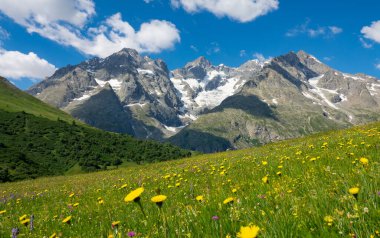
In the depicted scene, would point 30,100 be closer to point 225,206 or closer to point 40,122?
point 40,122

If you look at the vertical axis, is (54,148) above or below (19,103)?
below

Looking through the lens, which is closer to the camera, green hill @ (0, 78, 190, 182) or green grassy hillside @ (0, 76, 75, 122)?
green hill @ (0, 78, 190, 182)

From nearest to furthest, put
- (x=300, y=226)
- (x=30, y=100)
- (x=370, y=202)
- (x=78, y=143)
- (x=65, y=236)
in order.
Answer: (x=300, y=226), (x=370, y=202), (x=65, y=236), (x=78, y=143), (x=30, y=100)

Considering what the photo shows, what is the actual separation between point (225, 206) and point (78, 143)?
4299 inches

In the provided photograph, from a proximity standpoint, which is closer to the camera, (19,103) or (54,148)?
(54,148)

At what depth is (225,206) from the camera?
4.63 m

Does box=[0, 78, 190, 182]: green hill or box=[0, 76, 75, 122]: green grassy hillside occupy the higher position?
box=[0, 76, 75, 122]: green grassy hillside

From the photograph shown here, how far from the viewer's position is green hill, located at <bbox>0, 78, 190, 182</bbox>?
74.7 meters

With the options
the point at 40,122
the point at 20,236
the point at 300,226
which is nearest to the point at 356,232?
the point at 300,226

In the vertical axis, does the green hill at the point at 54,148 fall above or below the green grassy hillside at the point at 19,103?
below

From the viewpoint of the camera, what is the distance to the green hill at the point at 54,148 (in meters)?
74.7

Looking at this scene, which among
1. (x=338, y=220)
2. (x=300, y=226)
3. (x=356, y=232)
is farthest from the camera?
(x=300, y=226)

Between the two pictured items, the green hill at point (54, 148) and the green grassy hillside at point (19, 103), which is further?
the green grassy hillside at point (19, 103)

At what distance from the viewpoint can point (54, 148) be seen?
98562 millimetres
